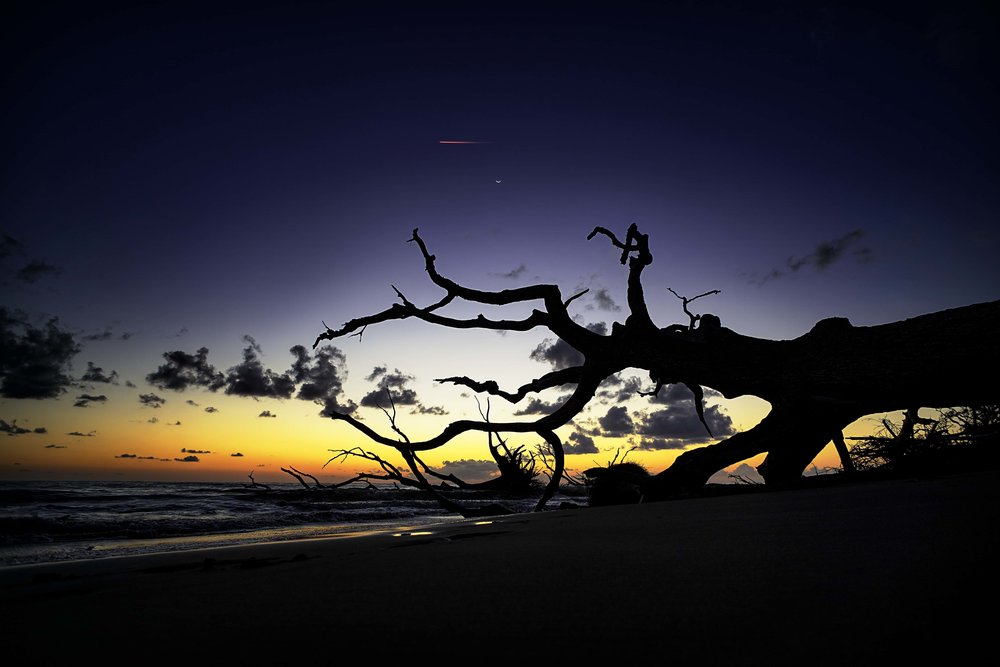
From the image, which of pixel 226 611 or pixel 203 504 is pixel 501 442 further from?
pixel 203 504

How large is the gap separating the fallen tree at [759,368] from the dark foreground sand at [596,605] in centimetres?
368

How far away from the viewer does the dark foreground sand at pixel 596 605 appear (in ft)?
2.69

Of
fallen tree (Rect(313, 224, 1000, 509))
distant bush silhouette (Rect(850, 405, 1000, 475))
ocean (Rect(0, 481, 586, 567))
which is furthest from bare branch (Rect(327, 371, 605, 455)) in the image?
distant bush silhouette (Rect(850, 405, 1000, 475))

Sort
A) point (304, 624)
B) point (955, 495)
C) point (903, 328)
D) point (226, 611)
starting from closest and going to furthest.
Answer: point (304, 624)
point (226, 611)
point (955, 495)
point (903, 328)

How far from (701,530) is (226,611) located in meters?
1.93

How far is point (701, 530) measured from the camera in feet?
7.61

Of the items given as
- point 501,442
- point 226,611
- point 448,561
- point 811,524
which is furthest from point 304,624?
point 501,442

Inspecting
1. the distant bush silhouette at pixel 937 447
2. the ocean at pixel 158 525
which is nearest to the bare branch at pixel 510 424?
the ocean at pixel 158 525

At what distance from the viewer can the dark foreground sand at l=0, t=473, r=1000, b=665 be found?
82 centimetres

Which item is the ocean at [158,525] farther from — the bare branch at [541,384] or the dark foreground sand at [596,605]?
the dark foreground sand at [596,605]

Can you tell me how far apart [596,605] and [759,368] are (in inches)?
235

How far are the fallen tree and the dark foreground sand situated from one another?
145 inches

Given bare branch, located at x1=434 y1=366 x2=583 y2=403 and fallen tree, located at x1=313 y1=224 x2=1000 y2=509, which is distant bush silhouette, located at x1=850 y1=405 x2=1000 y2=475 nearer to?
fallen tree, located at x1=313 y1=224 x2=1000 y2=509

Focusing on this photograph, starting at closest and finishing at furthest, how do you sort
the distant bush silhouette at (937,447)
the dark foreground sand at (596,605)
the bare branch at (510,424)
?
1. the dark foreground sand at (596,605)
2. the distant bush silhouette at (937,447)
3. the bare branch at (510,424)
